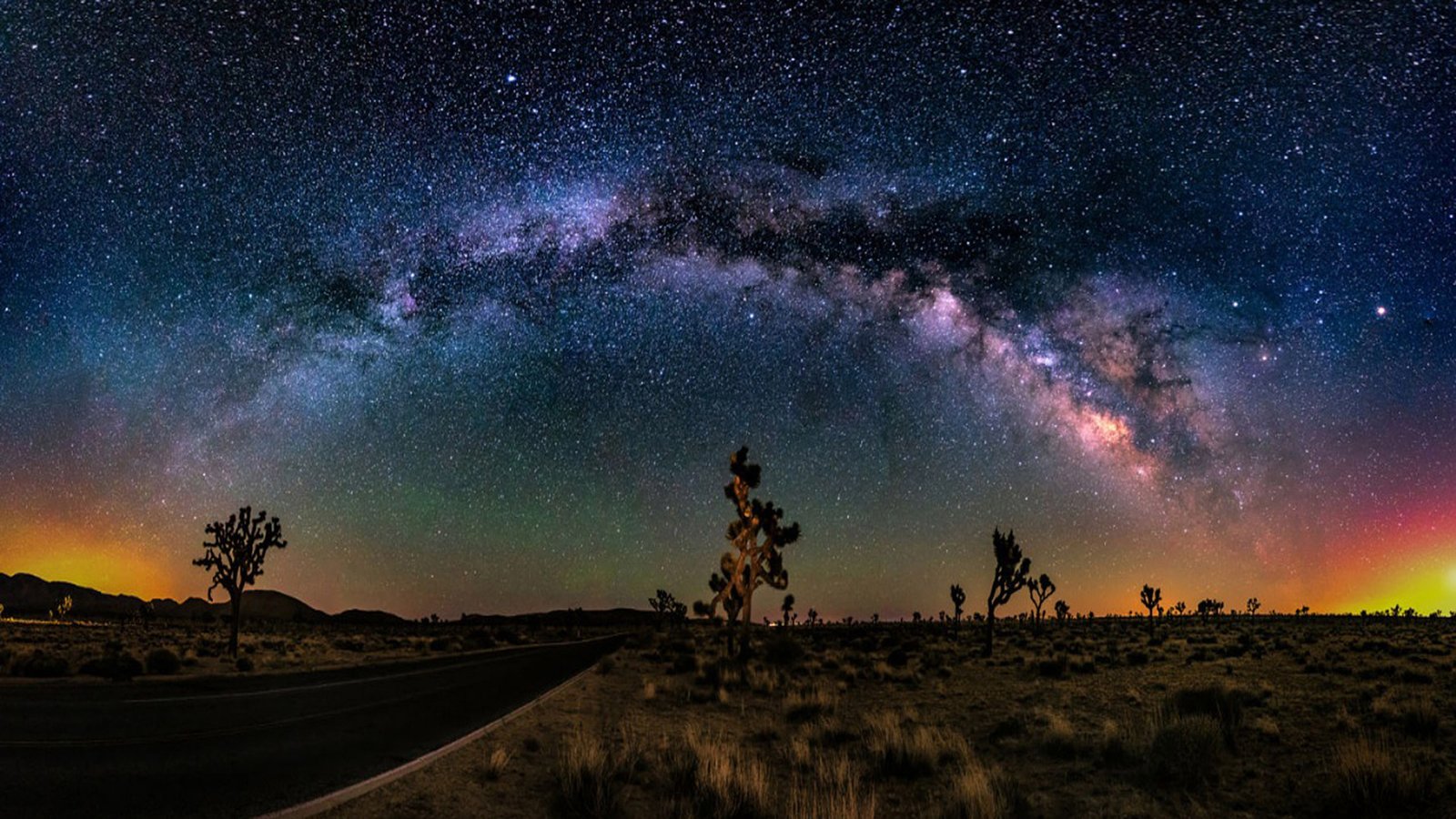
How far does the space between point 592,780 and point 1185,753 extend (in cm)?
782

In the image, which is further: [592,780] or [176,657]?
[176,657]

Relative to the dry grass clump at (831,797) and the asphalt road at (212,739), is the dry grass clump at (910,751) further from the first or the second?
Result: the asphalt road at (212,739)

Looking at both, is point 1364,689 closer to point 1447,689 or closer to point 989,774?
point 1447,689

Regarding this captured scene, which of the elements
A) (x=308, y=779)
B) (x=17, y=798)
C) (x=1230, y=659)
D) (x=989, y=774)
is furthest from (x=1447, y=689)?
(x=17, y=798)

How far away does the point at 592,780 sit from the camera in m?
8.60

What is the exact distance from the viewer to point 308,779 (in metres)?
8.13

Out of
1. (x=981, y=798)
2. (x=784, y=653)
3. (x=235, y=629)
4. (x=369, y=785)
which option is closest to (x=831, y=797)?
(x=981, y=798)

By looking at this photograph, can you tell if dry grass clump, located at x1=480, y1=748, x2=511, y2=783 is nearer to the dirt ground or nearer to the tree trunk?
the dirt ground

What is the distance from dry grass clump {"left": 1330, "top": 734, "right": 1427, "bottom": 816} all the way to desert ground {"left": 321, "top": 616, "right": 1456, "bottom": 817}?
2 centimetres

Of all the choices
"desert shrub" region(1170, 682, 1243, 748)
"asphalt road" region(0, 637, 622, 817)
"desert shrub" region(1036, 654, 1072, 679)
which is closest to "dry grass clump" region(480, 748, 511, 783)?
"asphalt road" region(0, 637, 622, 817)

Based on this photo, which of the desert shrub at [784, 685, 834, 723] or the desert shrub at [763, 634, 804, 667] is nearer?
the desert shrub at [784, 685, 834, 723]

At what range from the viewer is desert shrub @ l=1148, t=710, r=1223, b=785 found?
956 centimetres

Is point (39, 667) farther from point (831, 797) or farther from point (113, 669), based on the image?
point (831, 797)

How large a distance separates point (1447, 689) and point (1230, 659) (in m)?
11.6
